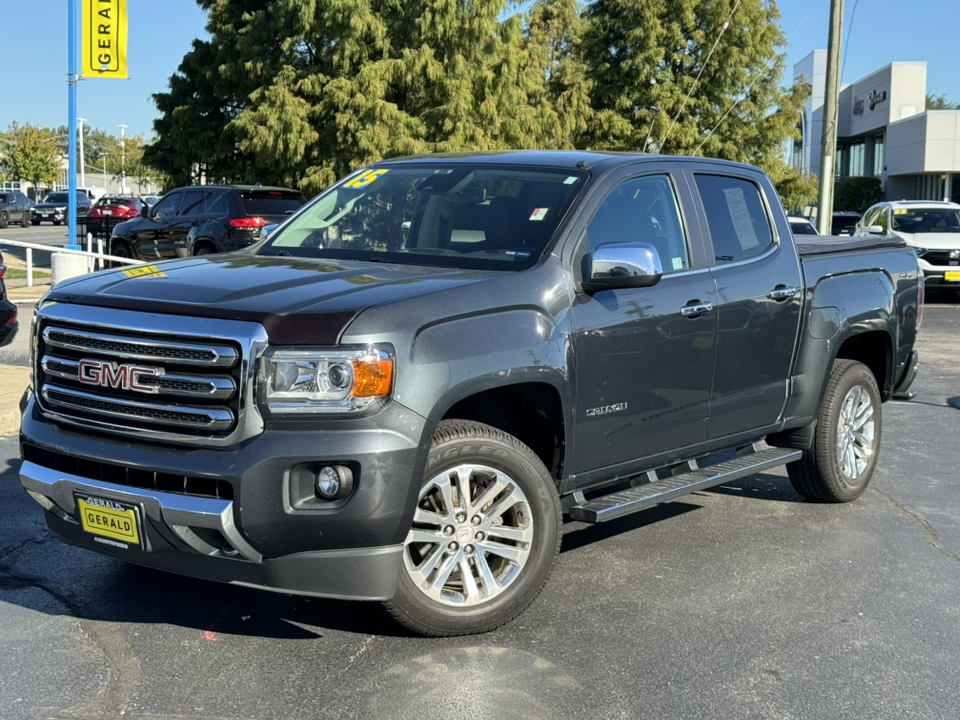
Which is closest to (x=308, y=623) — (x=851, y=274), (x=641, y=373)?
(x=641, y=373)

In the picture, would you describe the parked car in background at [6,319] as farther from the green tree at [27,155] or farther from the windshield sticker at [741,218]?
the green tree at [27,155]

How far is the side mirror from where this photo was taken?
4.95m

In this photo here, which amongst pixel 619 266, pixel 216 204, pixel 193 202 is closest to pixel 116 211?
pixel 193 202

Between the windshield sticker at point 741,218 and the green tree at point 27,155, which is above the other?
the green tree at point 27,155

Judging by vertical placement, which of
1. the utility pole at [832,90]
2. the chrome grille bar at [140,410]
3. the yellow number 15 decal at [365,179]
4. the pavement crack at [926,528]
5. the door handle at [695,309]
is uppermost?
the utility pole at [832,90]

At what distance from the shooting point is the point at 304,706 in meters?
4.01

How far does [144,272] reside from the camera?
4922mm

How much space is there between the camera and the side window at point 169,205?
68.3 feet

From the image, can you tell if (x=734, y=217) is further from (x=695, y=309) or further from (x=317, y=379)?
(x=317, y=379)

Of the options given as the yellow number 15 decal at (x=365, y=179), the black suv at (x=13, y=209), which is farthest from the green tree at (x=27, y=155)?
the yellow number 15 decal at (x=365, y=179)

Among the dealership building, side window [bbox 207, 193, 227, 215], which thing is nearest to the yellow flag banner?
side window [bbox 207, 193, 227, 215]

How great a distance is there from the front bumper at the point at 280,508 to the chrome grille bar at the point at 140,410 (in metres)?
0.10

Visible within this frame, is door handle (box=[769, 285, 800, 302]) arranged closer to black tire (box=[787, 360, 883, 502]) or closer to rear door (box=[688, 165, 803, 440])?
rear door (box=[688, 165, 803, 440])

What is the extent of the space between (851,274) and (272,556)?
13.5 feet
